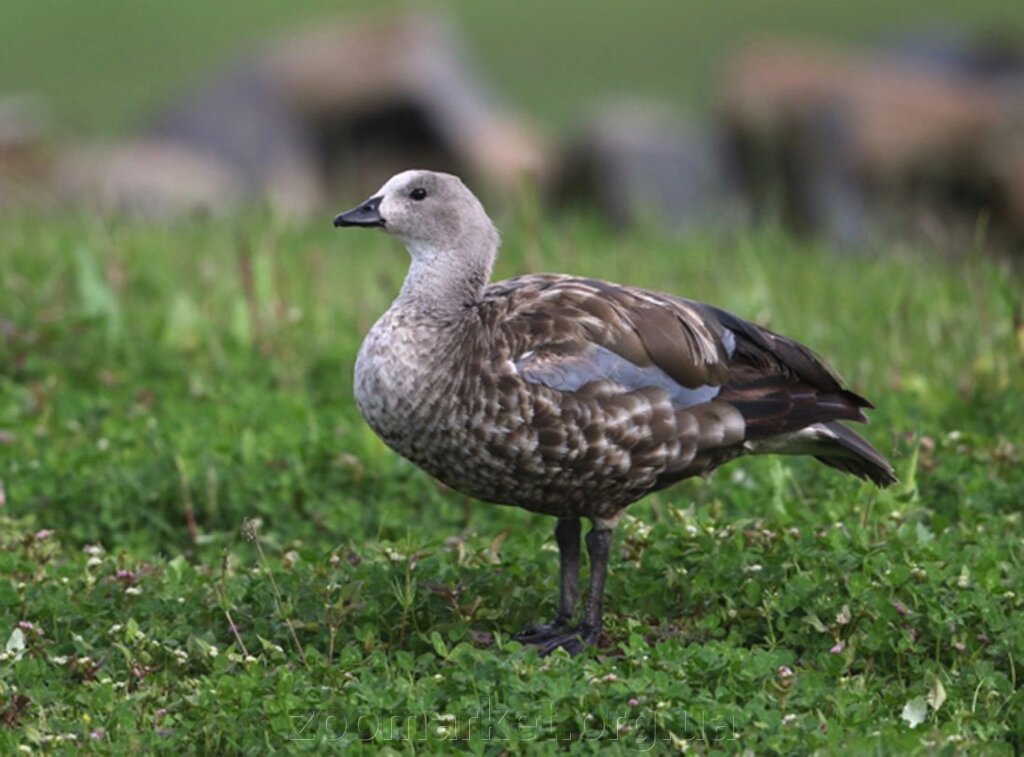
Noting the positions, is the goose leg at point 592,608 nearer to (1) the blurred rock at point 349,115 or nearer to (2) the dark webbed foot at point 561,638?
(2) the dark webbed foot at point 561,638

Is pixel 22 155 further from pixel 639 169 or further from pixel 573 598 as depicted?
pixel 573 598

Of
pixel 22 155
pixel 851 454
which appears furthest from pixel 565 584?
pixel 22 155

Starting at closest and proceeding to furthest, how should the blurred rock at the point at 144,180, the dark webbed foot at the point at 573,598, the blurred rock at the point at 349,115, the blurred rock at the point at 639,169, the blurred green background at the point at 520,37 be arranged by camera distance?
1. the dark webbed foot at the point at 573,598
2. the blurred rock at the point at 144,180
3. the blurred rock at the point at 639,169
4. the blurred rock at the point at 349,115
5. the blurred green background at the point at 520,37

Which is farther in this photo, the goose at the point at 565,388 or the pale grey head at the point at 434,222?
the pale grey head at the point at 434,222

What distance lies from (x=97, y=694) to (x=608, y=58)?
17.7 metres

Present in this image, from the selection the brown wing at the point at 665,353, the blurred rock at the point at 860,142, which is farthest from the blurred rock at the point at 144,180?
the brown wing at the point at 665,353

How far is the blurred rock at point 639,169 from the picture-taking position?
559 inches

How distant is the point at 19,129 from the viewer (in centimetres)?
1445

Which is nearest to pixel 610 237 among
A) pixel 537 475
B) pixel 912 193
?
pixel 912 193

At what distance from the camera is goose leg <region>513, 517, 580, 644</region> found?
17.6 ft

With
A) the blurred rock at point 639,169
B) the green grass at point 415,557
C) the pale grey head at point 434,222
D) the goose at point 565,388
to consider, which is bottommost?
the blurred rock at point 639,169

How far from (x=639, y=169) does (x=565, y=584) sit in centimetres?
917

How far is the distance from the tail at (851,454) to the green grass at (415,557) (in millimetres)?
191

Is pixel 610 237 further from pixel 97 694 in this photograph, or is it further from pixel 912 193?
pixel 97 694
